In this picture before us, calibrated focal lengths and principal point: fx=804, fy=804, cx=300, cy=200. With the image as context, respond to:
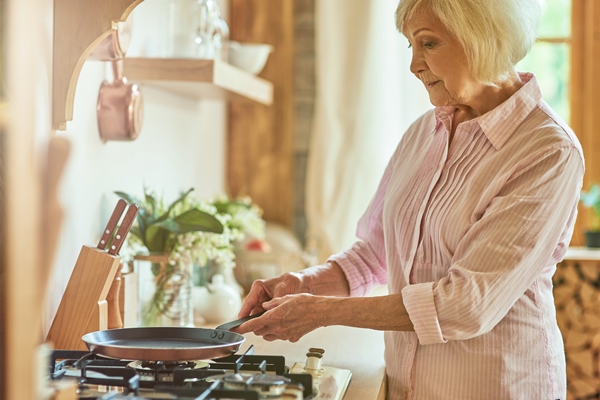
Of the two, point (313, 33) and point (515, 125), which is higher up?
point (313, 33)

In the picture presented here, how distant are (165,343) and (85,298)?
0.18 m

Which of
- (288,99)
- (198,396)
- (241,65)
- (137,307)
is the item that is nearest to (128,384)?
(198,396)

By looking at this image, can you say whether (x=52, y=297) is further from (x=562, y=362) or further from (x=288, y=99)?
(x=288, y=99)

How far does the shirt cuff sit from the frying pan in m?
0.29

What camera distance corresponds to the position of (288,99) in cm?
329

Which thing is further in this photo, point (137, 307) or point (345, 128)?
point (345, 128)

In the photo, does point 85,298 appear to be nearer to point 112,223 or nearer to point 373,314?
point 112,223

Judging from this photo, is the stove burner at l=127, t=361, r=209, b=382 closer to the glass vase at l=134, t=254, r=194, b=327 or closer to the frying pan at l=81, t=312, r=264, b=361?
the frying pan at l=81, t=312, r=264, b=361

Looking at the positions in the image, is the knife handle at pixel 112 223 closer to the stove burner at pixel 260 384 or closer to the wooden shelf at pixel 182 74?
the stove burner at pixel 260 384

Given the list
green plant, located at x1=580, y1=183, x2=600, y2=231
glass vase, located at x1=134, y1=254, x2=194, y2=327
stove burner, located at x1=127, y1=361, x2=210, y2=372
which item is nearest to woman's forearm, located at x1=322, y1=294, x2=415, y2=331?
stove burner, located at x1=127, y1=361, x2=210, y2=372

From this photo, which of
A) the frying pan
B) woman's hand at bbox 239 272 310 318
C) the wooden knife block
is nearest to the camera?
the frying pan

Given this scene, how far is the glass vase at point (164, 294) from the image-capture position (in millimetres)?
1893

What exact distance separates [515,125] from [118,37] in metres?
0.82

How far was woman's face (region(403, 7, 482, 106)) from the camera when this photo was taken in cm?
152
